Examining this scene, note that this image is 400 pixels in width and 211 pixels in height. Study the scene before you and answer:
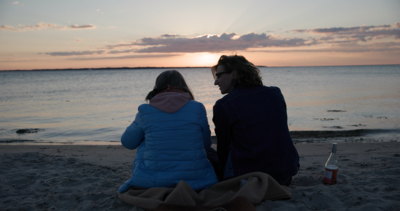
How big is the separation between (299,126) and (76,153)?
844 cm

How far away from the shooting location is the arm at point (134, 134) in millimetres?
2639

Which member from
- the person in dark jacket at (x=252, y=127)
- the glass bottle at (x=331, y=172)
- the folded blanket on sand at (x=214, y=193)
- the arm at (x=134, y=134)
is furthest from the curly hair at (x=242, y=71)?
the glass bottle at (x=331, y=172)

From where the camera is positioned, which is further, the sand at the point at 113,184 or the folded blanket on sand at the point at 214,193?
the sand at the point at 113,184

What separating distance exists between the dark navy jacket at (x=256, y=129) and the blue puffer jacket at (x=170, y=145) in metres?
0.27

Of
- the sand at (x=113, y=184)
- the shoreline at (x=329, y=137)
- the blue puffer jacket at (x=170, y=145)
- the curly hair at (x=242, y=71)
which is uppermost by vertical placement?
the curly hair at (x=242, y=71)

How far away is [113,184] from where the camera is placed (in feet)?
12.7

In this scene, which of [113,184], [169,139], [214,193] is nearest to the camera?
[169,139]

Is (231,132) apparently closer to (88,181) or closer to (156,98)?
(156,98)

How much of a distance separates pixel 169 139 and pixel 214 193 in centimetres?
76

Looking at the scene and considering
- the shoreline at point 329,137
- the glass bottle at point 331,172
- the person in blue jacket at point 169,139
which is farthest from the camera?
the shoreline at point 329,137

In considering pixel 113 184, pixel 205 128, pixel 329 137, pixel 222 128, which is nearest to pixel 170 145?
pixel 205 128

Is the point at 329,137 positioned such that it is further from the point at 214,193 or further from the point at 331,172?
the point at 214,193

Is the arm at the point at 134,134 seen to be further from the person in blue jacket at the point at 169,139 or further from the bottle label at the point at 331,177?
the bottle label at the point at 331,177

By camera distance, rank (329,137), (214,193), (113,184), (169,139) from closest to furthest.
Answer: (169,139) < (214,193) < (113,184) < (329,137)
